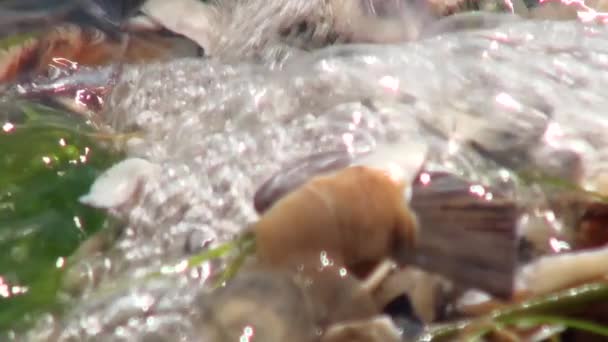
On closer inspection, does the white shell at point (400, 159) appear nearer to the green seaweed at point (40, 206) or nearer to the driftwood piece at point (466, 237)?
the driftwood piece at point (466, 237)

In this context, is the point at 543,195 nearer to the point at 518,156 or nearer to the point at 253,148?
the point at 518,156

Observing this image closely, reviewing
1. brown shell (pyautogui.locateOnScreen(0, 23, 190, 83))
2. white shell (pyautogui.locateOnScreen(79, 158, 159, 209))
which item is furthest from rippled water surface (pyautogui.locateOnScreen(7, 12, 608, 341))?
brown shell (pyautogui.locateOnScreen(0, 23, 190, 83))

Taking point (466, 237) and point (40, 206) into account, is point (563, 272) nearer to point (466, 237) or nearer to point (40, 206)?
point (466, 237)

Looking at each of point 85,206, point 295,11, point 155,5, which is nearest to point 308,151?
point 85,206

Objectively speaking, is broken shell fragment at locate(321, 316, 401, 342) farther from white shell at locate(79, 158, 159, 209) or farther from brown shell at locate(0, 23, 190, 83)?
Answer: brown shell at locate(0, 23, 190, 83)

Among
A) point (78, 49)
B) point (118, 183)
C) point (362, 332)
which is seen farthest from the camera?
point (78, 49)

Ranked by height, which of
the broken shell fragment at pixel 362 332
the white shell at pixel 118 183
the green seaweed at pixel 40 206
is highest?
the broken shell fragment at pixel 362 332

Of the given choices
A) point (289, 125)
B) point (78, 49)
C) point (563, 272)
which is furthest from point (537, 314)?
point (78, 49)

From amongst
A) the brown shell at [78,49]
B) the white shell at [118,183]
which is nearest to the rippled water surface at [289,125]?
the white shell at [118,183]
